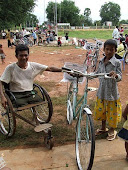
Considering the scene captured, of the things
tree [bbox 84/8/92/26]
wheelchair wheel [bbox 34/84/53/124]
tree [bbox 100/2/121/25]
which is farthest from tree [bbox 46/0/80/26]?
wheelchair wheel [bbox 34/84/53/124]

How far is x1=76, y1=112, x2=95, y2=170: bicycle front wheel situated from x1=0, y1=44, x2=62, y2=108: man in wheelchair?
0.92 meters

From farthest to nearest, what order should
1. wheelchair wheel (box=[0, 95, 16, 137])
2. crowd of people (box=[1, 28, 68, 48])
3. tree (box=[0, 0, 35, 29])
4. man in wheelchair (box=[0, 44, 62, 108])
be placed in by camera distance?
tree (box=[0, 0, 35, 29]), crowd of people (box=[1, 28, 68, 48]), man in wheelchair (box=[0, 44, 62, 108]), wheelchair wheel (box=[0, 95, 16, 137])

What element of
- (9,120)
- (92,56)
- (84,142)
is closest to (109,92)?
(84,142)

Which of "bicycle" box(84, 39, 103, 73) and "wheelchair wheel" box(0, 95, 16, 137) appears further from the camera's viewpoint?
"bicycle" box(84, 39, 103, 73)

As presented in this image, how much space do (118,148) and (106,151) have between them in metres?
0.21

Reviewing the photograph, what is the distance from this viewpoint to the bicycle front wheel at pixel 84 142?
2.22 m

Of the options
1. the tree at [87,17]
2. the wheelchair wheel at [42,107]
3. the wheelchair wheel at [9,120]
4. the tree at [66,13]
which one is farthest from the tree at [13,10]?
the tree at [87,17]

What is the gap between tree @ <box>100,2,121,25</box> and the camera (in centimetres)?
9231

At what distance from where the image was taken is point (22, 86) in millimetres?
3117

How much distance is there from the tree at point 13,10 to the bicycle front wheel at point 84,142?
18.9m

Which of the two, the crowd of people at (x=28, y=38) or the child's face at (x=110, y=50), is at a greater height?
the crowd of people at (x=28, y=38)

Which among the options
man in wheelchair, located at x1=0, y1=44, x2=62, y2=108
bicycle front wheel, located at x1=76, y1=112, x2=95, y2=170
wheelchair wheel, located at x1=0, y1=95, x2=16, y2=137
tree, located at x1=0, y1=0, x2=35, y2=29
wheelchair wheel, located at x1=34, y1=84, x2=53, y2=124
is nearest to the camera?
bicycle front wheel, located at x1=76, y1=112, x2=95, y2=170

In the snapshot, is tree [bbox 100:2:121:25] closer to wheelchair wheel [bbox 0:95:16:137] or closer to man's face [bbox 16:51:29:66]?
man's face [bbox 16:51:29:66]

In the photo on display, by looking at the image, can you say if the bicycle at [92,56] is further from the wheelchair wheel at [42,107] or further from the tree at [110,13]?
the tree at [110,13]
